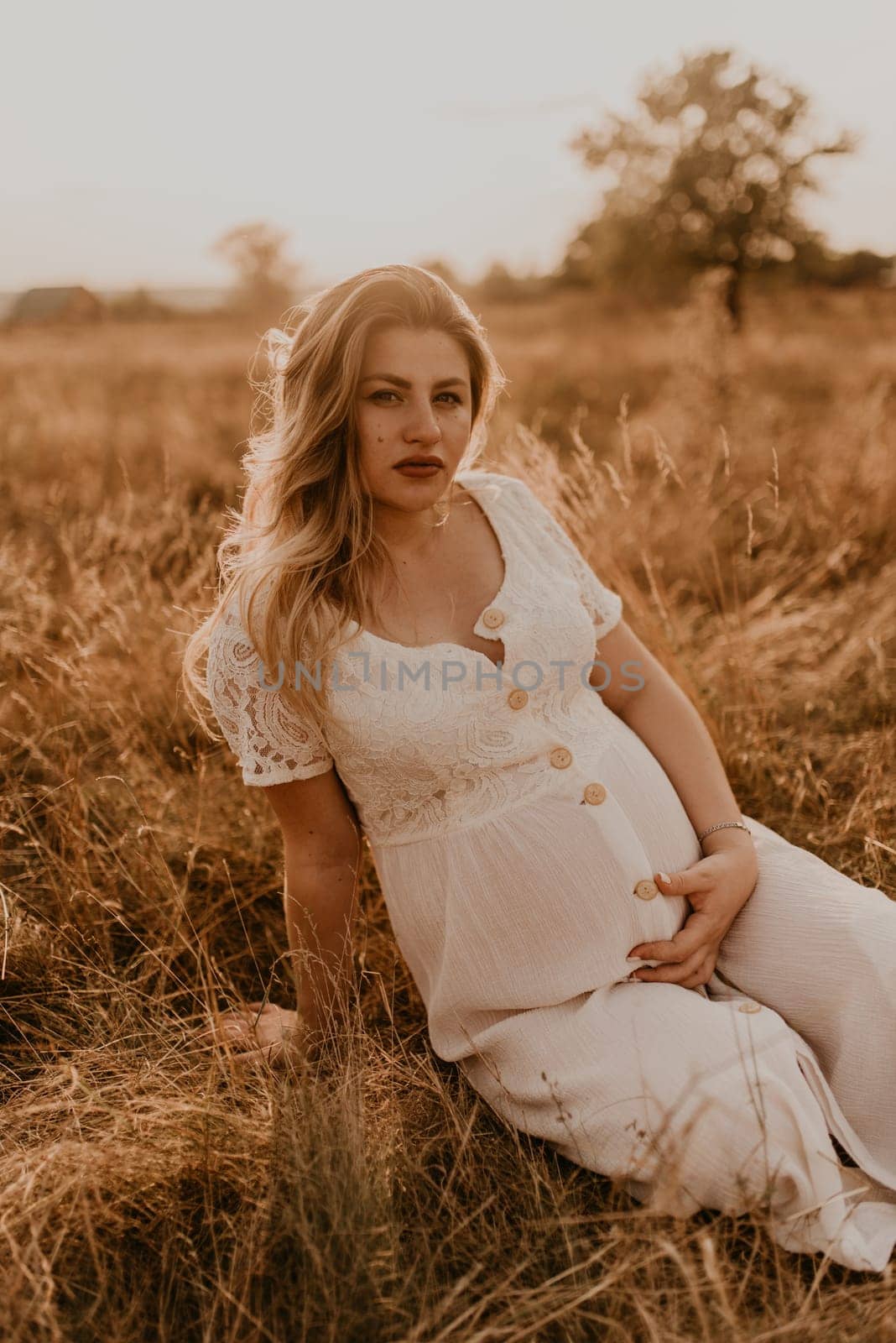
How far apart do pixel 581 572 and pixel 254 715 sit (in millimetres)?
780

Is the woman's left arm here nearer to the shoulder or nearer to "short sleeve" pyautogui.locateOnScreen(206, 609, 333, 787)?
the shoulder

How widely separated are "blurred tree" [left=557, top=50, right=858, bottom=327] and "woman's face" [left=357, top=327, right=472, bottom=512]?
45.6 ft

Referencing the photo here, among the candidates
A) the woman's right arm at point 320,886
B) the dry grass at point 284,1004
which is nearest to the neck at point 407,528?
the woman's right arm at point 320,886

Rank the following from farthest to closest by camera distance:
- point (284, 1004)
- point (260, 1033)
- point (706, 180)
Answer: point (706, 180) → point (284, 1004) → point (260, 1033)

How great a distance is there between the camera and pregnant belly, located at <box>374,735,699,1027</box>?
5.85ft

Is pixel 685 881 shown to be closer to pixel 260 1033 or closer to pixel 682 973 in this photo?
pixel 682 973

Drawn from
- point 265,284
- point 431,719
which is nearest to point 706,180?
point 265,284

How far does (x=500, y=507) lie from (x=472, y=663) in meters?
0.45

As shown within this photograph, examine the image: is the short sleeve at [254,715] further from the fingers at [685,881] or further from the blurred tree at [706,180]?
the blurred tree at [706,180]

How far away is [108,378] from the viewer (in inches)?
384

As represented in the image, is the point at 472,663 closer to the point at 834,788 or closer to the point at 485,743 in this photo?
the point at 485,743

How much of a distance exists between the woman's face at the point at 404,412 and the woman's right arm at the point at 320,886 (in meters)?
0.57

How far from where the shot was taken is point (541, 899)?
1.80 meters

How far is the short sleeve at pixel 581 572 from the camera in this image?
211 cm
